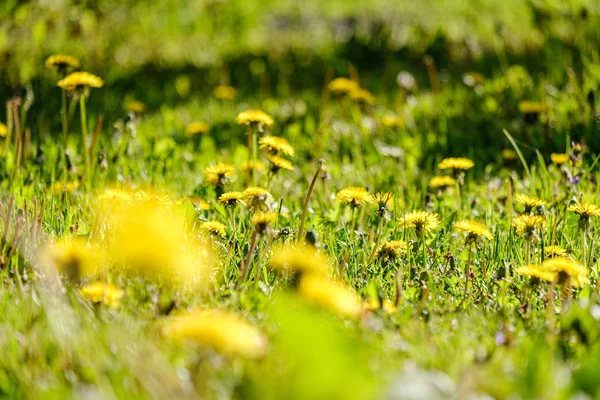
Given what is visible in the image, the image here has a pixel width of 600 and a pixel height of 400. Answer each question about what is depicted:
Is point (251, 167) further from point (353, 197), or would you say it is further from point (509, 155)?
point (509, 155)

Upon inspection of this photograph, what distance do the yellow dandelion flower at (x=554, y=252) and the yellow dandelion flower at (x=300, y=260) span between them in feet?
1.90

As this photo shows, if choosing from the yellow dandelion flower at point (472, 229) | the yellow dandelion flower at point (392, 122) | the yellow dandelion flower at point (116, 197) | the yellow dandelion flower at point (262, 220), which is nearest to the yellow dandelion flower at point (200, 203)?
the yellow dandelion flower at point (116, 197)

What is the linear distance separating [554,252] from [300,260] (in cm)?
71

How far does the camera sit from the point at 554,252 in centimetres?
193

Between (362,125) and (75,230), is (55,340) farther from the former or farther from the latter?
(362,125)

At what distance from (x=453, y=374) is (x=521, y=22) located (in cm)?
521

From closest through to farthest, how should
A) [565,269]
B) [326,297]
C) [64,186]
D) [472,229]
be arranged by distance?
[326,297] → [565,269] → [472,229] → [64,186]

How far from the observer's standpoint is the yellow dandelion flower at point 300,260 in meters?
1.66

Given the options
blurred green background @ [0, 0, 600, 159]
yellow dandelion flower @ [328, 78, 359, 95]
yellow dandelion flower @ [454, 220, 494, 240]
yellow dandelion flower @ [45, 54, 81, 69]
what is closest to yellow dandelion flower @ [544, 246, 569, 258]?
yellow dandelion flower @ [454, 220, 494, 240]

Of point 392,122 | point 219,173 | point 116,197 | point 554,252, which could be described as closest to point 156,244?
point 116,197

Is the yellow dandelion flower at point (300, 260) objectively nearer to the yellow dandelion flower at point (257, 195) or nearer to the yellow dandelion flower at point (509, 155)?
the yellow dandelion flower at point (257, 195)

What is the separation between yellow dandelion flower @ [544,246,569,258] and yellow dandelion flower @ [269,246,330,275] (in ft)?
1.90

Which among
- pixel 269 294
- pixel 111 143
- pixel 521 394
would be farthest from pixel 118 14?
pixel 521 394

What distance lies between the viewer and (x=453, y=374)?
128cm
